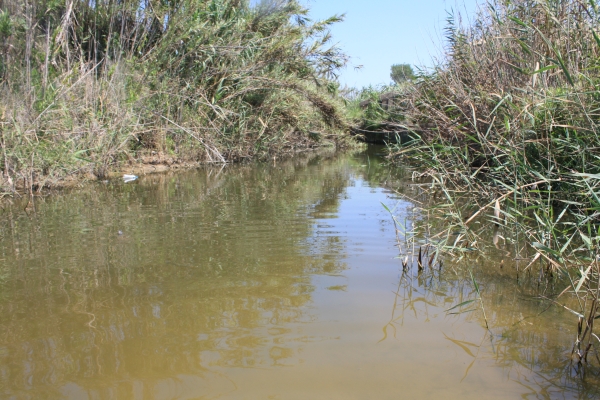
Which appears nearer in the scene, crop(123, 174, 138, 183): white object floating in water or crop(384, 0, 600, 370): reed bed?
crop(384, 0, 600, 370): reed bed

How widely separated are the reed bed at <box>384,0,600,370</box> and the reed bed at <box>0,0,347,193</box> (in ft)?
16.7

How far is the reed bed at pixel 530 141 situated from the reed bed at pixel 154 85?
201 inches

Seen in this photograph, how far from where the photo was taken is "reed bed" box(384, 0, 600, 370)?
3389mm

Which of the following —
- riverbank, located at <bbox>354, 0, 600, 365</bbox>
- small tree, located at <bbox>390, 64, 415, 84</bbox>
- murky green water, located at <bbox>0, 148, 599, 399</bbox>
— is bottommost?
murky green water, located at <bbox>0, 148, 599, 399</bbox>

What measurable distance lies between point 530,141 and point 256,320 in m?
2.46

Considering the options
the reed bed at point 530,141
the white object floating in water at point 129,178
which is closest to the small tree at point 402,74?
the reed bed at point 530,141

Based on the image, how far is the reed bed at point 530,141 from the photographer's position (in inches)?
133

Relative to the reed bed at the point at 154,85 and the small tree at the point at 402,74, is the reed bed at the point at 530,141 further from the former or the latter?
the reed bed at the point at 154,85

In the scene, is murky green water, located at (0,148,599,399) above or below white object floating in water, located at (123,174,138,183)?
below

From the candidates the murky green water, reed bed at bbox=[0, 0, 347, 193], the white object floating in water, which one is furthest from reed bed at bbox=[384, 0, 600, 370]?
the white object floating in water

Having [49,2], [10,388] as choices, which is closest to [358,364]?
[10,388]

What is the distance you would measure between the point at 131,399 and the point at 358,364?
1.02 metres

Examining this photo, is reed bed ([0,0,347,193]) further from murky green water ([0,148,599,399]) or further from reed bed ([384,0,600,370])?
reed bed ([384,0,600,370])

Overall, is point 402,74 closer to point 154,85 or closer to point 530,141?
point 154,85
